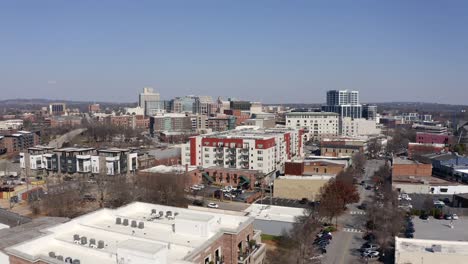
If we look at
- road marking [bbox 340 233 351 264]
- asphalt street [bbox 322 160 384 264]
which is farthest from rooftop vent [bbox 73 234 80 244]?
road marking [bbox 340 233 351 264]

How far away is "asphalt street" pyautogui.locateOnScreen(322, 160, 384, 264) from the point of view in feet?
36.8

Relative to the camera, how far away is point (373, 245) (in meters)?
11.9

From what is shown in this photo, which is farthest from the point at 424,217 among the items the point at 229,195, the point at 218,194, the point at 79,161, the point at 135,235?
the point at 79,161

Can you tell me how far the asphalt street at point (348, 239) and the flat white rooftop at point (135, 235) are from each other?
4.01 meters

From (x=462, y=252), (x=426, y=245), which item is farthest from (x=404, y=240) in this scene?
(x=462, y=252)

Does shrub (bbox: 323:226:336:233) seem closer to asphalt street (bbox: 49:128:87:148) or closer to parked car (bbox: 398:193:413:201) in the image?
parked car (bbox: 398:193:413:201)

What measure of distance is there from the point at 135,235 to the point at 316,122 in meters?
37.1

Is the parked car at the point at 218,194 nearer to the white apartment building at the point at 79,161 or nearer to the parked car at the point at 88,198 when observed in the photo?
the parked car at the point at 88,198

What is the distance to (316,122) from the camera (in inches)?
1703

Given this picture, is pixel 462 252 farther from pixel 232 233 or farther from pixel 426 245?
pixel 232 233

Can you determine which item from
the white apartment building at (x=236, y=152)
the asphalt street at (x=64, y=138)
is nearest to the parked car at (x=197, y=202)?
the white apartment building at (x=236, y=152)

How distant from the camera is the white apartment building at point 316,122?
4275cm

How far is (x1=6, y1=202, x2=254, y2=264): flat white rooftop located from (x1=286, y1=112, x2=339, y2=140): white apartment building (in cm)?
3404

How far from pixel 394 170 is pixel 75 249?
18.3 metres
